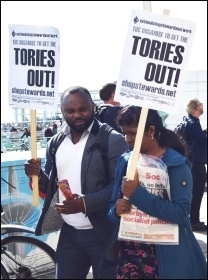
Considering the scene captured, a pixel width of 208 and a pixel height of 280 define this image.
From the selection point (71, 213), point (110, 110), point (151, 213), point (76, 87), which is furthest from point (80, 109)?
point (110, 110)

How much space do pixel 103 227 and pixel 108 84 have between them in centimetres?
238

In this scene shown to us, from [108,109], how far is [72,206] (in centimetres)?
192

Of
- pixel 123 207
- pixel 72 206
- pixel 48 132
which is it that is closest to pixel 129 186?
pixel 123 207

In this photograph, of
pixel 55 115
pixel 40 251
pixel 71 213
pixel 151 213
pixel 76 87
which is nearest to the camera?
pixel 151 213

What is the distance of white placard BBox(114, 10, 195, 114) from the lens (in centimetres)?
245

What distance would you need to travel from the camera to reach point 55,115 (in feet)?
15.9

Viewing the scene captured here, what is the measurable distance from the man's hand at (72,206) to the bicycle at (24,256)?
140 cm

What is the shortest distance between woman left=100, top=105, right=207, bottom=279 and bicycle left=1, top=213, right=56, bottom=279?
170cm

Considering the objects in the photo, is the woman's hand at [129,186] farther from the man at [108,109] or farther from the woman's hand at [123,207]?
the man at [108,109]

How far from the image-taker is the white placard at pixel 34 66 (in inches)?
120

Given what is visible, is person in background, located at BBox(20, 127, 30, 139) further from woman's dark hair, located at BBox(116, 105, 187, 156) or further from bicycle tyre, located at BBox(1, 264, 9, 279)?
woman's dark hair, located at BBox(116, 105, 187, 156)

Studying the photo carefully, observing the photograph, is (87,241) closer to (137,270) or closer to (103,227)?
(103,227)

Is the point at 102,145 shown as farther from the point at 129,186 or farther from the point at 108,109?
the point at 108,109

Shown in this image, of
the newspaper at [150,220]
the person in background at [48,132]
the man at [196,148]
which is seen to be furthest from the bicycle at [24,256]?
the man at [196,148]
